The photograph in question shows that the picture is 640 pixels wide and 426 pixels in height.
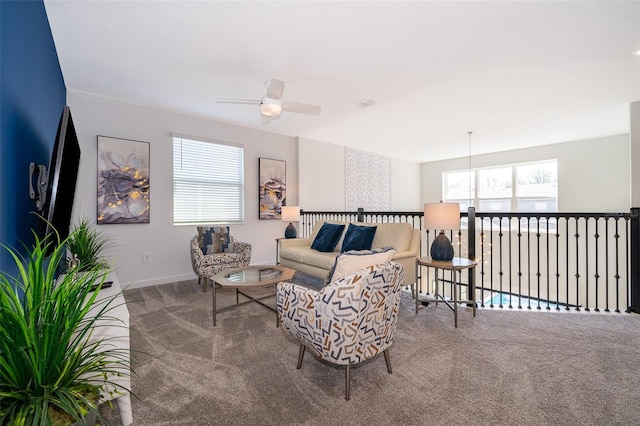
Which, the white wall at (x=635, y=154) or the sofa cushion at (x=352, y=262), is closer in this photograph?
the sofa cushion at (x=352, y=262)

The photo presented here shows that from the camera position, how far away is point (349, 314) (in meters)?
1.61

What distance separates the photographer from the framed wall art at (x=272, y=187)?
5.30 meters

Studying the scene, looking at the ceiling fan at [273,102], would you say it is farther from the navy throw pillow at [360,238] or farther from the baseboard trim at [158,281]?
the baseboard trim at [158,281]

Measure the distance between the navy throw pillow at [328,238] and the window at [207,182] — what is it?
1.64 metres

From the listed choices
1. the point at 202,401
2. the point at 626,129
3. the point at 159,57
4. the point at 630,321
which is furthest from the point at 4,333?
the point at 626,129

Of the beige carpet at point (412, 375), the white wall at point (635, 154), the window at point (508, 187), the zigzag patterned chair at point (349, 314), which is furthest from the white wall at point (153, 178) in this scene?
the window at point (508, 187)

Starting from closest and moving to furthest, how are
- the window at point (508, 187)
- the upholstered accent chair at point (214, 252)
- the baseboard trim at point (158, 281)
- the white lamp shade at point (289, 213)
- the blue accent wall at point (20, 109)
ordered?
the blue accent wall at point (20, 109) → the upholstered accent chair at point (214, 252) → the baseboard trim at point (158, 281) → the white lamp shade at point (289, 213) → the window at point (508, 187)

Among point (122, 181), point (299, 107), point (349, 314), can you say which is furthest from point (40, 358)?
point (122, 181)

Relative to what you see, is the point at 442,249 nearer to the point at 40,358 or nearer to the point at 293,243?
the point at 293,243

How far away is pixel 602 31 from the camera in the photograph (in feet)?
7.98

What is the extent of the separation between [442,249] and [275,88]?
7.51 feet

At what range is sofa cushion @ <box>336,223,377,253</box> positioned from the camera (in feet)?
12.0

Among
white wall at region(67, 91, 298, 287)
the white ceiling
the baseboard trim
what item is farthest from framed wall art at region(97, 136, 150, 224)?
the baseboard trim

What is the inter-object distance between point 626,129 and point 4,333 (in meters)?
7.99
